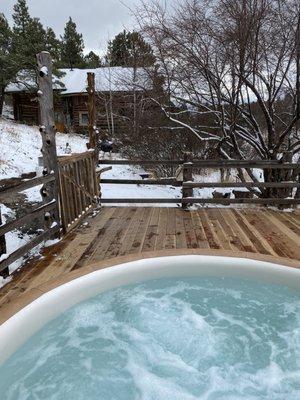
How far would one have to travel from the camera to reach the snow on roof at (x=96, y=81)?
8.18 meters

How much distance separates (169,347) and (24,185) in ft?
6.71

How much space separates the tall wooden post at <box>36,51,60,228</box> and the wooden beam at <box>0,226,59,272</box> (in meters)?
0.11

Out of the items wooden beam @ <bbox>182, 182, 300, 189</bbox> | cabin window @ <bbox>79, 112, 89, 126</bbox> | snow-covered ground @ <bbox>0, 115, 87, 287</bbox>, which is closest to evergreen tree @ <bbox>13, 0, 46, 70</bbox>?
cabin window @ <bbox>79, 112, 89, 126</bbox>

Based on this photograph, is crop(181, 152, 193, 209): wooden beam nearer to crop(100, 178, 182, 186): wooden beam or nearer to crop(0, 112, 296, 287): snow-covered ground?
crop(100, 178, 182, 186): wooden beam

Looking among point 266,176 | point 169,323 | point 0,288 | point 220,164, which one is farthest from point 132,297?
point 266,176

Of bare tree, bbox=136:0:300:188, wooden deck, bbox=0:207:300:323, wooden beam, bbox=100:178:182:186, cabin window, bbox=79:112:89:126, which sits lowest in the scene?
wooden deck, bbox=0:207:300:323

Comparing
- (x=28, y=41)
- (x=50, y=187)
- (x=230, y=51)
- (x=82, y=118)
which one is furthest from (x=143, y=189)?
(x=28, y=41)

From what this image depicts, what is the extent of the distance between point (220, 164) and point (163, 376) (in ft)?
12.5

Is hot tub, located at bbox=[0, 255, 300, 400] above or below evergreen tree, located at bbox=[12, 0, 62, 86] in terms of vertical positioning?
below

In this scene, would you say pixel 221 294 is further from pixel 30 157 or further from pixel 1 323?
pixel 30 157

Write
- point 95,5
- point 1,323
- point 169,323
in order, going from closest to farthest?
point 1,323 → point 169,323 → point 95,5

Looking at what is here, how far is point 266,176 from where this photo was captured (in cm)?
738

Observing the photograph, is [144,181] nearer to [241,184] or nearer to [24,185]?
[241,184]

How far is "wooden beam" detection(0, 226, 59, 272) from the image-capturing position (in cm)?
306
